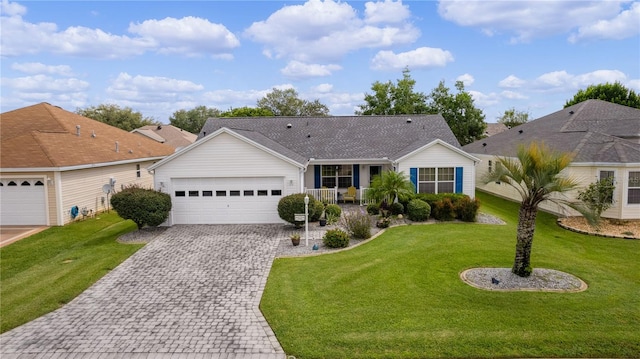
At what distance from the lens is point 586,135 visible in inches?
772

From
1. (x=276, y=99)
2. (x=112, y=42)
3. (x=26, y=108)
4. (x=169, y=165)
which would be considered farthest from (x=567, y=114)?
(x=276, y=99)

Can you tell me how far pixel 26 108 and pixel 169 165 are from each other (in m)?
13.5

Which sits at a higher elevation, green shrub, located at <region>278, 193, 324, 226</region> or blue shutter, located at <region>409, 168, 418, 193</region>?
blue shutter, located at <region>409, 168, 418, 193</region>

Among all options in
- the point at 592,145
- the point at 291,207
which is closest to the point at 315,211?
the point at 291,207

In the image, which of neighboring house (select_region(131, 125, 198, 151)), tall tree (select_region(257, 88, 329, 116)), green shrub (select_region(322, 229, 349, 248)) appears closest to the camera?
green shrub (select_region(322, 229, 349, 248))

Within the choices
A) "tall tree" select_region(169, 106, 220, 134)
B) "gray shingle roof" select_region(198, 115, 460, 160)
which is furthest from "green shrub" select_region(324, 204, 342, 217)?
"tall tree" select_region(169, 106, 220, 134)

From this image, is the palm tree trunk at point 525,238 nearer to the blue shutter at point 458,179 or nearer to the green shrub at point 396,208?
the green shrub at point 396,208

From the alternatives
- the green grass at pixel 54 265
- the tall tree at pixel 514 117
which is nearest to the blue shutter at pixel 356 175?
the green grass at pixel 54 265

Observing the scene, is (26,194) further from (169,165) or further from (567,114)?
(567,114)

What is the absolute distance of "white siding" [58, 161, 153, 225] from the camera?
1730 cm

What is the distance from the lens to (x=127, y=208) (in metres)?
15.1

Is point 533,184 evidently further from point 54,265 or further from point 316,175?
point 54,265

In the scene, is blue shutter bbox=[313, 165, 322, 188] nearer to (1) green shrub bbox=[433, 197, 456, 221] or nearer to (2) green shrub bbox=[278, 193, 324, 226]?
(2) green shrub bbox=[278, 193, 324, 226]

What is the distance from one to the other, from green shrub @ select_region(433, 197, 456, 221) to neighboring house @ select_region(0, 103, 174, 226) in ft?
54.9
